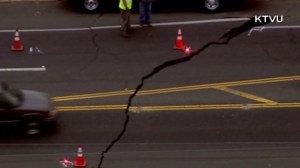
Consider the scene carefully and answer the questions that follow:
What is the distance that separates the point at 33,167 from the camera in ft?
48.8

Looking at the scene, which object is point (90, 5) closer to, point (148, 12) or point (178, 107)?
point (148, 12)

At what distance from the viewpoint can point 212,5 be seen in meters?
23.9

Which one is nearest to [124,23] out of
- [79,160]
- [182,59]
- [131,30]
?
[131,30]

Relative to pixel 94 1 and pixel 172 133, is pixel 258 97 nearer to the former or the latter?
pixel 172 133

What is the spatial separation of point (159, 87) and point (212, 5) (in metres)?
5.92

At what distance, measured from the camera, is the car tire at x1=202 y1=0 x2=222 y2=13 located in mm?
23891

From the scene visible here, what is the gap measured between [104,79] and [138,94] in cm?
131

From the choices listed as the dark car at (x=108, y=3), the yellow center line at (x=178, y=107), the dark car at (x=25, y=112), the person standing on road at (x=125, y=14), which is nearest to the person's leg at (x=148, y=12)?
the person standing on road at (x=125, y=14)

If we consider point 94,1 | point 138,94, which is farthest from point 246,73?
point 94,1

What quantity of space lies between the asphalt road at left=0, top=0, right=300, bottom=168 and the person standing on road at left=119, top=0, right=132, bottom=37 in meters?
0.31

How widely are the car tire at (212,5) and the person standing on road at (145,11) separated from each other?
189cm

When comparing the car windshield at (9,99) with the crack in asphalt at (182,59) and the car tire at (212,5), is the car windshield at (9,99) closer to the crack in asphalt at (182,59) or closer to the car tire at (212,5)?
the crack in asphalt at (182,59)

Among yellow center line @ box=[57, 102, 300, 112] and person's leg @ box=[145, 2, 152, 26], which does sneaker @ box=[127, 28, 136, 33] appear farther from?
yellow center line @ box=[57, 102, 300, 112]

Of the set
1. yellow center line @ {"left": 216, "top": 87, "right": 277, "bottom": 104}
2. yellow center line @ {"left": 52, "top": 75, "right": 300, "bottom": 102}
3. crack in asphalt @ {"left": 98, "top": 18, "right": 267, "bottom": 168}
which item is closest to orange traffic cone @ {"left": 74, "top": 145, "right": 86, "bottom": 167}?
crack in asphalt @ {"left": 98, "top": 18, "right": 267, "bottom": 168}
